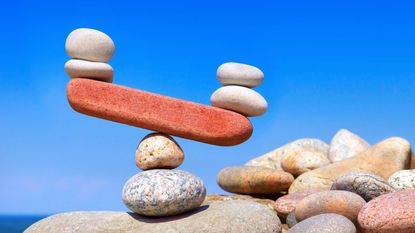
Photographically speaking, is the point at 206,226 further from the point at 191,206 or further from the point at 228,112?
the point at 228,112

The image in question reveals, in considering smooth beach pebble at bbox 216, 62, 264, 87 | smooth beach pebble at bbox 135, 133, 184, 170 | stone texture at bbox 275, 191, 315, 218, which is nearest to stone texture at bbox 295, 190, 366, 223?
stone texture at bbox 275, 191, 315, 218

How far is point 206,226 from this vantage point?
882 cm

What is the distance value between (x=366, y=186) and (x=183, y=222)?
3395mm

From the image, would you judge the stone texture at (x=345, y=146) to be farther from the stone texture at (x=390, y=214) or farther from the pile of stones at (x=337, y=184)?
the stone texture at (x=390, y=214)

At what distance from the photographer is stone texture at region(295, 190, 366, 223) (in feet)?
32.2

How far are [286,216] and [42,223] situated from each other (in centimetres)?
448

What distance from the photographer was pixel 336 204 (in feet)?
32.2

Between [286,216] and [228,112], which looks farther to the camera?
[286,216]

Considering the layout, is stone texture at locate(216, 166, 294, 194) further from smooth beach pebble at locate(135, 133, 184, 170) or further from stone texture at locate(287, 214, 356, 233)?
smooth beach pebble at locate(135, 133, 184, 170)

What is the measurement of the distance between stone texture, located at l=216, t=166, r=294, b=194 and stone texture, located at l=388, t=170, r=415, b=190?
2.23 m

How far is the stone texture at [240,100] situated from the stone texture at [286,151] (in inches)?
250

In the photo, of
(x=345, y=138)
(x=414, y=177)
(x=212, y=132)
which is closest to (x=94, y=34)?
(x=212, y=132)

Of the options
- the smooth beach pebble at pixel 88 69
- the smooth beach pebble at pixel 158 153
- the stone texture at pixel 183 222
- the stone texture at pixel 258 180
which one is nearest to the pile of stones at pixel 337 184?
the stone texture at pixel 258 180

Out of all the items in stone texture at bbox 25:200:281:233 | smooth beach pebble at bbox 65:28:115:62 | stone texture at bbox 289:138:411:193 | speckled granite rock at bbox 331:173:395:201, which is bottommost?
stone texture at bbox 25:200:281:233
